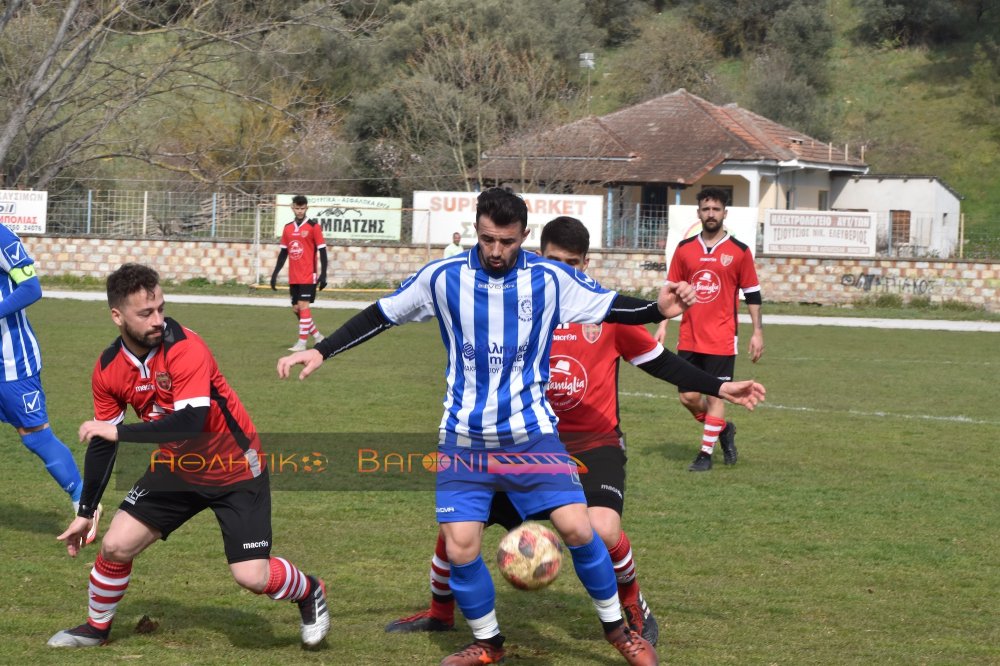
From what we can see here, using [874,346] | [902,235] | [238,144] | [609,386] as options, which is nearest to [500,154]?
[238,144]

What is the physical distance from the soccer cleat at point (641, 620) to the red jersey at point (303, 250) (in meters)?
13.4

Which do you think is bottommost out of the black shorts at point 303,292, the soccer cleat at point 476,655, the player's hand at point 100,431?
the soccer cleat at point 476,655

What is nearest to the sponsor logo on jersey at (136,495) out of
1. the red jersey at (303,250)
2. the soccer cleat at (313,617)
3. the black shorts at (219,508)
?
the black shorts at (219,508)

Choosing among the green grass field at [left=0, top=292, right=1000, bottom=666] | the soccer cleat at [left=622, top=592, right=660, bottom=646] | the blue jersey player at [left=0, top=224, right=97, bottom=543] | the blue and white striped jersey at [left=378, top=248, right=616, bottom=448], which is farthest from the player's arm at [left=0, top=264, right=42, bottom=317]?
the soccer cleat at [left=622, top=592, right=660, bottom=646]

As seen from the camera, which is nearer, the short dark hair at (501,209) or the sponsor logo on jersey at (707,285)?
the short dark hair at (501,209)

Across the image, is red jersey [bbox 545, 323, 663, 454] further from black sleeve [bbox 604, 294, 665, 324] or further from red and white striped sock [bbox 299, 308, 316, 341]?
red and white striped sock [bbox 299, 308, 316, 341]

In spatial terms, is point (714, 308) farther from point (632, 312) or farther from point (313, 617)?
point (313, 617)

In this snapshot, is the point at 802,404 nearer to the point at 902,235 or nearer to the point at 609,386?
the point at 609,386

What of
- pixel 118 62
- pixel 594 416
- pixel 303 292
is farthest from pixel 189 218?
pixel 594 416

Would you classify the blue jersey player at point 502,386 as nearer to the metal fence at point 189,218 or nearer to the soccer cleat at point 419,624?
the soccer cleat at point 419,624

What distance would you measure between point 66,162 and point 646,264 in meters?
14.7

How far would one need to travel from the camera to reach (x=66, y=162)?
31.0 metres

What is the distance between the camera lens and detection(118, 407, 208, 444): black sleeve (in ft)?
15.6

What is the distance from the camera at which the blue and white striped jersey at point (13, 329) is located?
7.09 meters
